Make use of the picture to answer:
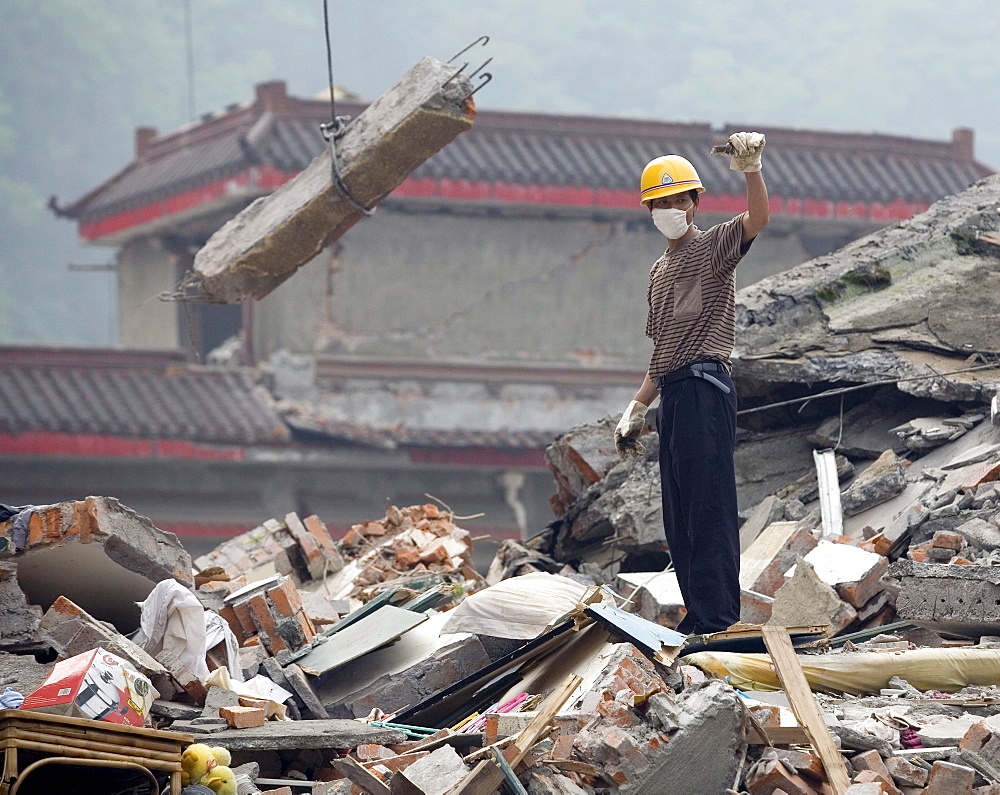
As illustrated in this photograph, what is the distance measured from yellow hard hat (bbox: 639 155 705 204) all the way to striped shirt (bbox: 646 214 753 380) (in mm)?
194

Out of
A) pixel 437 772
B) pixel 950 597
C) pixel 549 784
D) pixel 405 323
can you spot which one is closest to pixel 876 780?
pixel 549 784

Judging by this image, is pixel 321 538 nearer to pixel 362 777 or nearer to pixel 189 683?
pixel 189 683

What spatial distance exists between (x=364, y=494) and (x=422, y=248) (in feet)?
8.68

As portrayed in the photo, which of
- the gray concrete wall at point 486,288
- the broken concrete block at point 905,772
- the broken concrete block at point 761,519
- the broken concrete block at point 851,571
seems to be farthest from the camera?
the gray concrete wall at point 486,288

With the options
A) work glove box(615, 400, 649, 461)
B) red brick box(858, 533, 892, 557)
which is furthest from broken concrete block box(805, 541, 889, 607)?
work glove box(615, 400, 649, 461)

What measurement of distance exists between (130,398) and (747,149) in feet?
32.2

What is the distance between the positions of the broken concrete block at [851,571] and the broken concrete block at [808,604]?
0.17 feet

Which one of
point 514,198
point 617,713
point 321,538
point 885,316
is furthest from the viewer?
point 514,198

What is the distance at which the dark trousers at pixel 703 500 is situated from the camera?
5363 millimetres

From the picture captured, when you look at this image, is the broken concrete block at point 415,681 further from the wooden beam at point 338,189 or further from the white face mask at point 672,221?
the wooden beam at point 338,189

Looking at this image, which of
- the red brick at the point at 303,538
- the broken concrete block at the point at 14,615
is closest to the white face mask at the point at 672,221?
the broken concrete block at the point at 14,615

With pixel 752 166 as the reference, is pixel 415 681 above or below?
below

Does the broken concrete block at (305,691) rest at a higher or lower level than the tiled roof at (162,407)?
lower

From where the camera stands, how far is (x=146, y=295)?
647 inches
